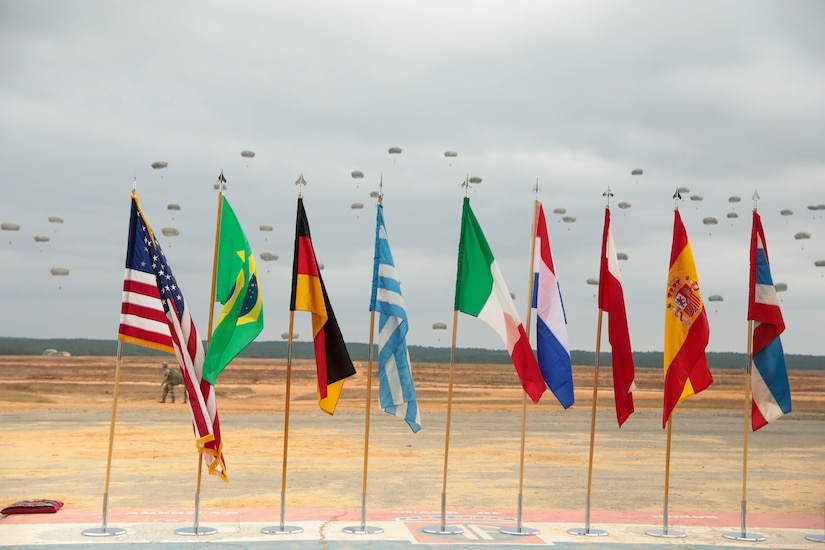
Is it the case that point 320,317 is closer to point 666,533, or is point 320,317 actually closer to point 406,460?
point 666,533

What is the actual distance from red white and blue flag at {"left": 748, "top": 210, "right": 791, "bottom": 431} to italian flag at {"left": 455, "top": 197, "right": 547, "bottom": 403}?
11.8 feet

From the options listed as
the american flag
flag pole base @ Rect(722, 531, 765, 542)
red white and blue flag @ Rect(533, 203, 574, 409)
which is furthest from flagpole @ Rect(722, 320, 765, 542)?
the american flag

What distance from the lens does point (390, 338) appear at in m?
15.3

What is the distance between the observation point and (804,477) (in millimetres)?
24469

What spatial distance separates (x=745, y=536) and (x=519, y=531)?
144 inches

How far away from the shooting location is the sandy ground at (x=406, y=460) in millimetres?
19547

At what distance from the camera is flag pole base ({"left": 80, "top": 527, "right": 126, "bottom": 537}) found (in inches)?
559

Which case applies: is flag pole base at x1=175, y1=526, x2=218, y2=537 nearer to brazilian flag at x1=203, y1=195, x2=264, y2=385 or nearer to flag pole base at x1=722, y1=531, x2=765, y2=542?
brazilian flag at x1=203, y1=195, x2=264, y2=385

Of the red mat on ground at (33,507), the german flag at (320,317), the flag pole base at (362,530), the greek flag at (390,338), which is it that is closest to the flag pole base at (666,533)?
the greek flag at (390,338)

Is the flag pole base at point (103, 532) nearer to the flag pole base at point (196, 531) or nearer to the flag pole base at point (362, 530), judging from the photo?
the flag pole base at point (196, 531)

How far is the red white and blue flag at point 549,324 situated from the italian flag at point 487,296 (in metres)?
0.26

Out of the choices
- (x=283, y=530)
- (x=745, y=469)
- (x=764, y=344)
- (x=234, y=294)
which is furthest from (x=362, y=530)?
(x=764, y=344)

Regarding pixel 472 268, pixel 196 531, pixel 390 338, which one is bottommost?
pixel 196 531

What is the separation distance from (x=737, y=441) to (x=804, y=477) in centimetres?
1018
